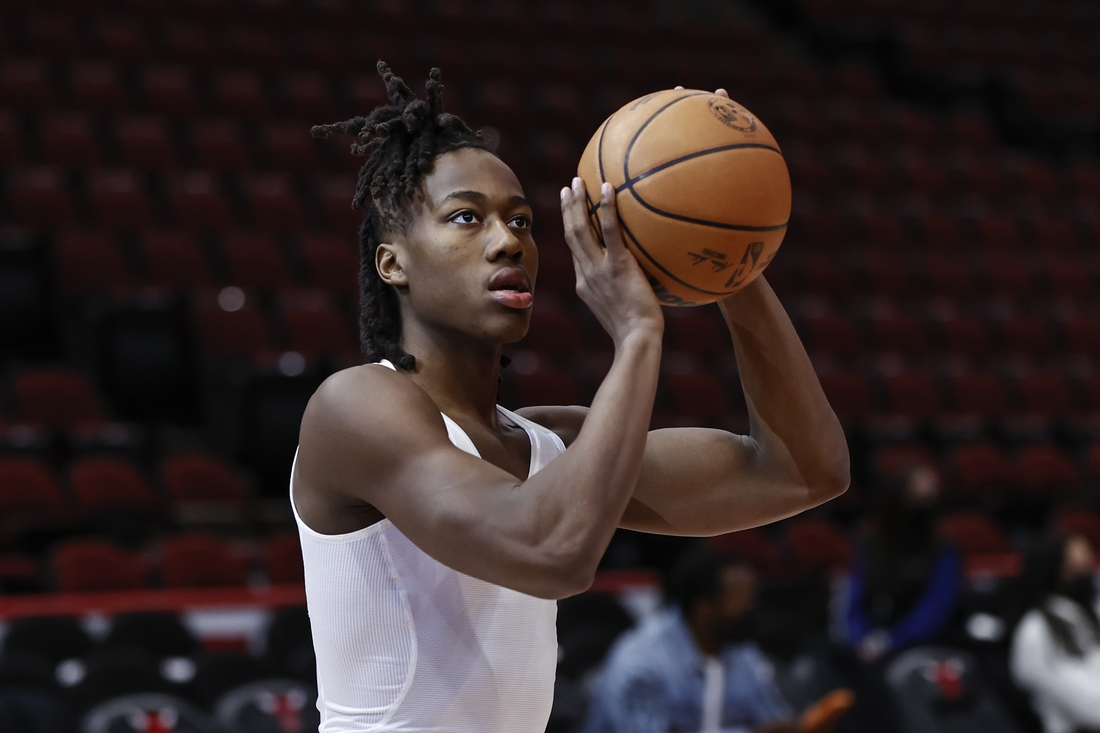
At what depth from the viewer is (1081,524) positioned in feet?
25.8

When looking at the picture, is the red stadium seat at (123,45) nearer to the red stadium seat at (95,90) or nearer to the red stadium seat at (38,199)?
the red stadium seat at (95,90)

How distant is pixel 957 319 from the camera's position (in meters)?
10.0

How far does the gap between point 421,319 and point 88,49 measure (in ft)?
28.9

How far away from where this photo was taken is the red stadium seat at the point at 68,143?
853 centimetres

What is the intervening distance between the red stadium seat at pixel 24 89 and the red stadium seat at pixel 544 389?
401cm

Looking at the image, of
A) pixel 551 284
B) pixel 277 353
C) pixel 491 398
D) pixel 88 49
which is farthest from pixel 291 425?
pixel 491 398

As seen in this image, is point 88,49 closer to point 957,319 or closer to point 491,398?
point 957,319

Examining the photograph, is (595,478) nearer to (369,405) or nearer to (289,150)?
(369,405)

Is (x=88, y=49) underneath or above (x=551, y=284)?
above

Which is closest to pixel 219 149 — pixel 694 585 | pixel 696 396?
pixel 696 396

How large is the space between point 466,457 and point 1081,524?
7.04 meters

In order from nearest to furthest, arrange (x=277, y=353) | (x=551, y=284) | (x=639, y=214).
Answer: (x=639, y=214) → (x=277, y=353) → (x=551, y=284)

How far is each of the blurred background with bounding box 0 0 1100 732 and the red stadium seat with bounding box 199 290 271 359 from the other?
18mm

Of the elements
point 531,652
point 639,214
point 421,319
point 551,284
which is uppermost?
point 639,214
